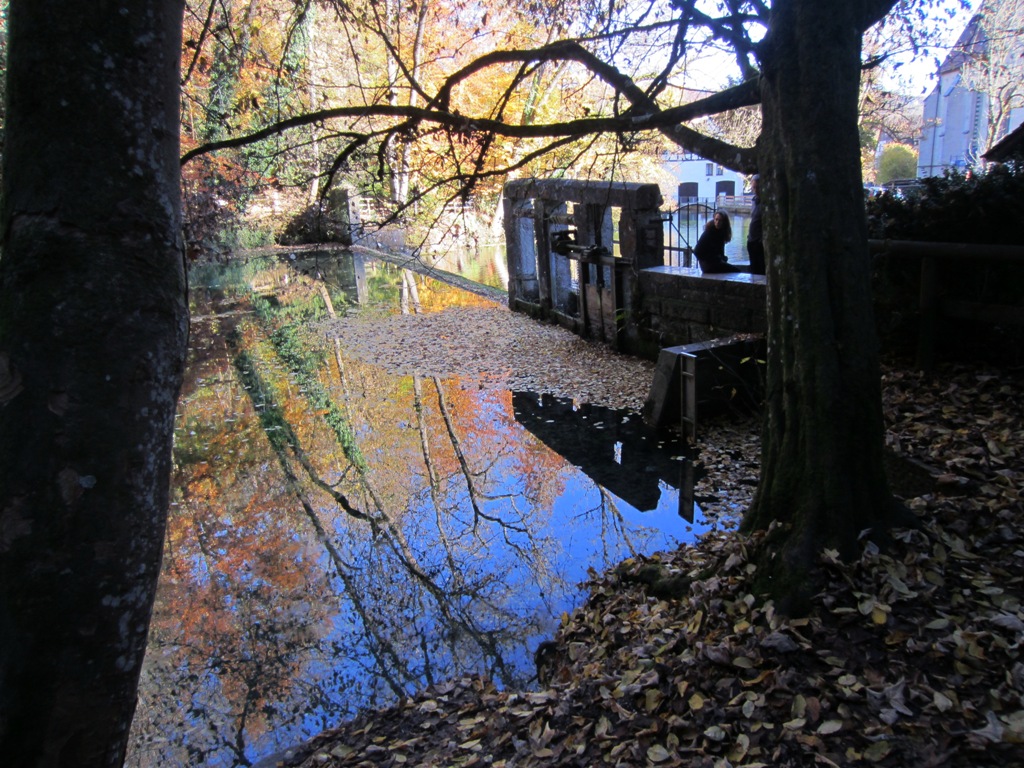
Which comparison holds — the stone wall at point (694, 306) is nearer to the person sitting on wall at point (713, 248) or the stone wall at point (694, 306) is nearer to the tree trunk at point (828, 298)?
the person sitting on wall at point (713, 248)

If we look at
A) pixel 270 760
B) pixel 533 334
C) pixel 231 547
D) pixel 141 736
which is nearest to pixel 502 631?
pixel 270 760

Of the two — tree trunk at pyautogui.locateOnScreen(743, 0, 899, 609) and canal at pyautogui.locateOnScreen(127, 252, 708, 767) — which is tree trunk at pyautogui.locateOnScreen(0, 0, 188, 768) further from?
tree trunk at pyautogui.locateOnScreen(743, 0, 899, 609)

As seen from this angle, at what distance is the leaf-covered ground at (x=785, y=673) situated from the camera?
2.71 meters

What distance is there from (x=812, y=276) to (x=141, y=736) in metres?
4.63

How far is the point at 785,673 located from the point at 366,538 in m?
4.25

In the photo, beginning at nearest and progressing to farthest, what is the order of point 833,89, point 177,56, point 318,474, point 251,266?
point 177,56, point 833,89, point 318,474, point 251,266

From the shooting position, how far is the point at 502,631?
5066mm

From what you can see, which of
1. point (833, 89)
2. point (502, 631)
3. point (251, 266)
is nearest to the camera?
point (833, 89)

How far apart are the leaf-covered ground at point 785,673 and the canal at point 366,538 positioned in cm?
59

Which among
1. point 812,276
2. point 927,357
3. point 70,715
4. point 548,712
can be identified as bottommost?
point 548,712

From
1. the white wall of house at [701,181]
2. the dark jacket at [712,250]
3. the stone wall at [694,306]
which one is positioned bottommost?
the stone wall at [694,306]

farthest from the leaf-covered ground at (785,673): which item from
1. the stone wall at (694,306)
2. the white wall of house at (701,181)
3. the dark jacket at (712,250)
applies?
the white wall of house at (701,181)

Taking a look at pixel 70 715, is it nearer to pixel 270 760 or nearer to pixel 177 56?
pixel 177 56

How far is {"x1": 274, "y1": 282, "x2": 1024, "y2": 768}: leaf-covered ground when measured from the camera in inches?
107
